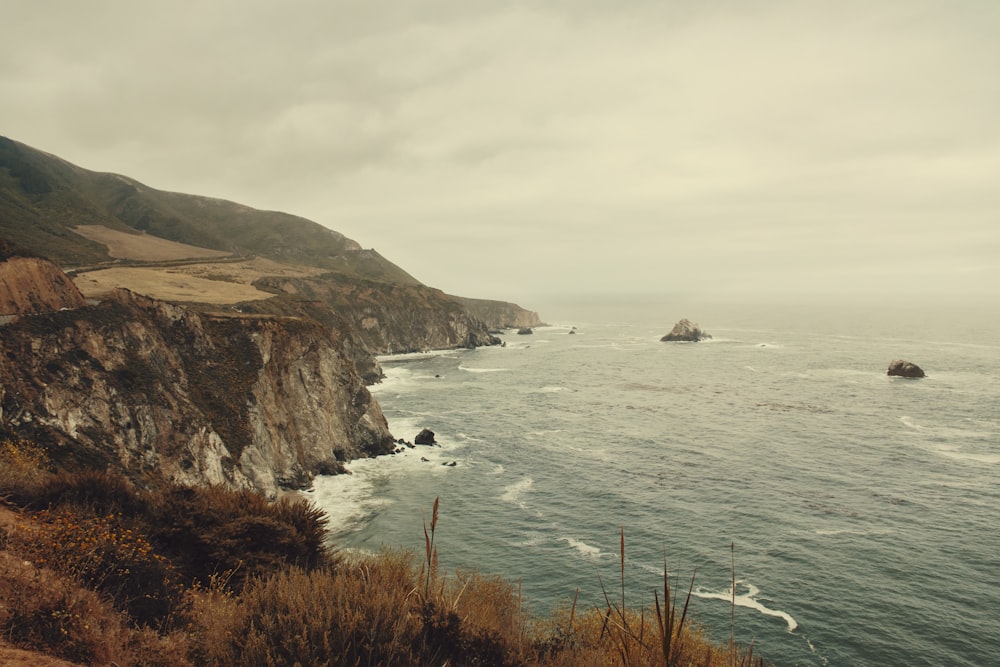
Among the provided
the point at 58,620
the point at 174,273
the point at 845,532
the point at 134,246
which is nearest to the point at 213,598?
the point at 58,620

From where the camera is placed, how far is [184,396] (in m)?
46.5

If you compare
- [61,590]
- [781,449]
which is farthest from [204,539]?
[781,449]

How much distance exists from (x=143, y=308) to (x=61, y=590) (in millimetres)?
47572

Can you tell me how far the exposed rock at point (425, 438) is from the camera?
66625 mm

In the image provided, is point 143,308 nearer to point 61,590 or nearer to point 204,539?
point 204,539

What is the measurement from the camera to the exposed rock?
66625mm

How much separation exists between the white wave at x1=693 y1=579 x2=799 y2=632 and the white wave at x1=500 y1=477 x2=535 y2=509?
17824 millimetres

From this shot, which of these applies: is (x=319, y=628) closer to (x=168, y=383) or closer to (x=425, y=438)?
(x=168, y=383)

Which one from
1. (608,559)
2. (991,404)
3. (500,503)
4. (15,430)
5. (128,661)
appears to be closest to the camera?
(128,661)

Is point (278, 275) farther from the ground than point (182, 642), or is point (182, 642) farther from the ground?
point (278, 275)

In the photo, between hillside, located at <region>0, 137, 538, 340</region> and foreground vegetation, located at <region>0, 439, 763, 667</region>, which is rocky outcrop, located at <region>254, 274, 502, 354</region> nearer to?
hillside, located at <region>0, 137, 538, 340</region>

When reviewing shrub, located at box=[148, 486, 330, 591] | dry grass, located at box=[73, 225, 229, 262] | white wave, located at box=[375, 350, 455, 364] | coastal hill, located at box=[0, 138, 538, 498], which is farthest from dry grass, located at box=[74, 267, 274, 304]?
shrub, located at box=[148, 486, 330, 591]

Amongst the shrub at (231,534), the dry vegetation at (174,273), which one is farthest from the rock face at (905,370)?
the shrub at (231,534)

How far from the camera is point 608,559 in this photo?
37438 mm
